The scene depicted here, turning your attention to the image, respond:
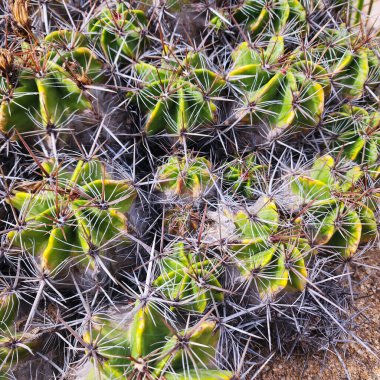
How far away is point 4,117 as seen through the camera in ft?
6.97

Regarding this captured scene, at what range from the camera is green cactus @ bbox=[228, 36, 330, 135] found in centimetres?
230

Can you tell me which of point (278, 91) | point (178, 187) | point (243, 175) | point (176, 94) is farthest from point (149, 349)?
point (278, 91)

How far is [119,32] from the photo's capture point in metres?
2.42

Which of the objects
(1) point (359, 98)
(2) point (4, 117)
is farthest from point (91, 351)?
(1) point (359, 98)

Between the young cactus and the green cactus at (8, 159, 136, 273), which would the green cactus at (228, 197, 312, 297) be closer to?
the young cactus

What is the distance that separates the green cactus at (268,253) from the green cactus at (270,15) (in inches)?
45.4

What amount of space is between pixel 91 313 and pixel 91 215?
1.40 ft

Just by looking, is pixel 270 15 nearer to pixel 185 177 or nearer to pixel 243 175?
pixel 243 175

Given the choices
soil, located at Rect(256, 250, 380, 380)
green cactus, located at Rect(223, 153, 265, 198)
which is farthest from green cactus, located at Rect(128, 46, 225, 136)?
soil, located at Rect(256, 250, 380, 380)

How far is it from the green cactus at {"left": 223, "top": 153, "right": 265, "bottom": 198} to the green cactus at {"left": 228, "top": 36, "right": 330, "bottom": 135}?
21 centimetres

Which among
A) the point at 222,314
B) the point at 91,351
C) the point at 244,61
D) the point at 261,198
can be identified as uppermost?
the point at 244,61

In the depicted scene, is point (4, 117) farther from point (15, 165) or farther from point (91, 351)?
point (91, 351)

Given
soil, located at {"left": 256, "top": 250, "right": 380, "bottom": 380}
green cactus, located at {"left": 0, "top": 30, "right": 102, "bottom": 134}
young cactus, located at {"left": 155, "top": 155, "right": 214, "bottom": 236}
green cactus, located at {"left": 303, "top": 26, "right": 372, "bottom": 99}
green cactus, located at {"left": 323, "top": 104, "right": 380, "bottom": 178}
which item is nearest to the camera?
green cactus, located at {"left": 0, "top": 30, "right": 102, "bottom": 134}

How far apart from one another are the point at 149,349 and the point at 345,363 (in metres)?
1.18
